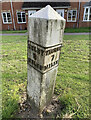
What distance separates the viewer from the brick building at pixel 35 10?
42.3 ft

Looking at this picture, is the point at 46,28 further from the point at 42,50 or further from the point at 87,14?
the point at 87,14

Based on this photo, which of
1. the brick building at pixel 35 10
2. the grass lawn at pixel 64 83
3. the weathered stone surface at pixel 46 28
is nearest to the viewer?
the weathered stone surface at pixel 46 28

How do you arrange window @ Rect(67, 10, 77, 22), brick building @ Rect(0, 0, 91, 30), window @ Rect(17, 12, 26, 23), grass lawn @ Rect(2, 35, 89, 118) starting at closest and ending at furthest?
grass lawn @ Rect(2, 35, 89, 118), brick building @ Rect(0, 0, 91, 30), window @ Rect(17, 12, 26, 23), window @ Rect(67, 10, 77, 22)

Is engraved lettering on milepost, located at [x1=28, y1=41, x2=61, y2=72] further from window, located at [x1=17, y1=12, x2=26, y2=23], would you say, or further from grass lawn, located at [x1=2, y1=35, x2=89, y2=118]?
window, located at [x1=17, y1=12, x2=26, y2=23]

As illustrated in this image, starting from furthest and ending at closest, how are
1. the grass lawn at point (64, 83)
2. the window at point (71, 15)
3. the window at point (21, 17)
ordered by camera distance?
the window at point (71, 15)
the window at point (21, 17)
the grass lawn at point (64, 83)

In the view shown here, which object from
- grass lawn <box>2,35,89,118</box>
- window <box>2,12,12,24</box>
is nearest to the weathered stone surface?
grass lawn <box>2,35,89,118</box>

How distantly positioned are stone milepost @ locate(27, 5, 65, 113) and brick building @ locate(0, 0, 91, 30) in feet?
41.7

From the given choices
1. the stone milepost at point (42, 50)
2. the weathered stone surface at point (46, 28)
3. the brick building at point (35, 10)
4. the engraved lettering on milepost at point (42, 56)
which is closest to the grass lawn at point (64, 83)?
the stone milepost at point (42, 50)

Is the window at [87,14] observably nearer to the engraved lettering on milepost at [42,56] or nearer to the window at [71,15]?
the window at [71,15]

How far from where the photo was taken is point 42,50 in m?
1.46

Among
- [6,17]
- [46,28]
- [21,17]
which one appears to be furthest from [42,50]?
[6,17]

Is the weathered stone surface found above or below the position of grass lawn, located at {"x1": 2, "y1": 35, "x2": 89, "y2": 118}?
above

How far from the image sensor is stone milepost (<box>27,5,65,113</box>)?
4.42 feet

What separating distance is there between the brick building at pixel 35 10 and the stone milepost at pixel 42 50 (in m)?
12.7
